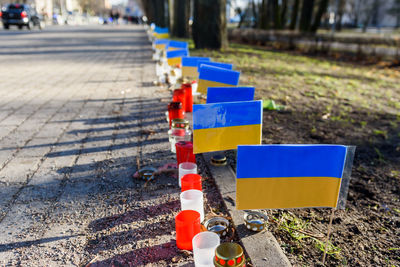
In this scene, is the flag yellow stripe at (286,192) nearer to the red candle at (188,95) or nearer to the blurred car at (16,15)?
the red candle at (188,95)

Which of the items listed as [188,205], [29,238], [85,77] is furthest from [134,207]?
[85,77]

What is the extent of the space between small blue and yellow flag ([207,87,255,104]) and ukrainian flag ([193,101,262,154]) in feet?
1.92

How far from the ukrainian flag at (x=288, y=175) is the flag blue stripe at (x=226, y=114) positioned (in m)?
0.78

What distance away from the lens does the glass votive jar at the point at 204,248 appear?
2.12 m

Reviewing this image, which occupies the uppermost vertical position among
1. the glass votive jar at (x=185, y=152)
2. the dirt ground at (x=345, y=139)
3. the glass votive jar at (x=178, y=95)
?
the glass votive jar at (x=178, y=95)

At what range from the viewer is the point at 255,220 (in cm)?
266

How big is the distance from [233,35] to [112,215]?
23.4 meters

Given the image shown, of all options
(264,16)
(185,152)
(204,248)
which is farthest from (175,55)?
(264,16)

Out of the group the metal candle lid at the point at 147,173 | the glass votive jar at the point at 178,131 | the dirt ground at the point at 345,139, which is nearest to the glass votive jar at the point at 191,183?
the metal candle lid at the point at 147,173

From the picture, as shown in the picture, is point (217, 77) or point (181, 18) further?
point (181, 18)

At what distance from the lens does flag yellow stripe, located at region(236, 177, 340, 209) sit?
7.57 ft

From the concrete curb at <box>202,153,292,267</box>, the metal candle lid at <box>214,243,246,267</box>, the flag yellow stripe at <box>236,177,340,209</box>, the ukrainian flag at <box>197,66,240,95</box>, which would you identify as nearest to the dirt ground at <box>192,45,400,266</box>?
the concrete curb at <box>202,153,292,267</box>

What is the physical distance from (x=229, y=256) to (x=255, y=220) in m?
0.72

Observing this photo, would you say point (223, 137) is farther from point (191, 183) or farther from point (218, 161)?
point (218, 161)
